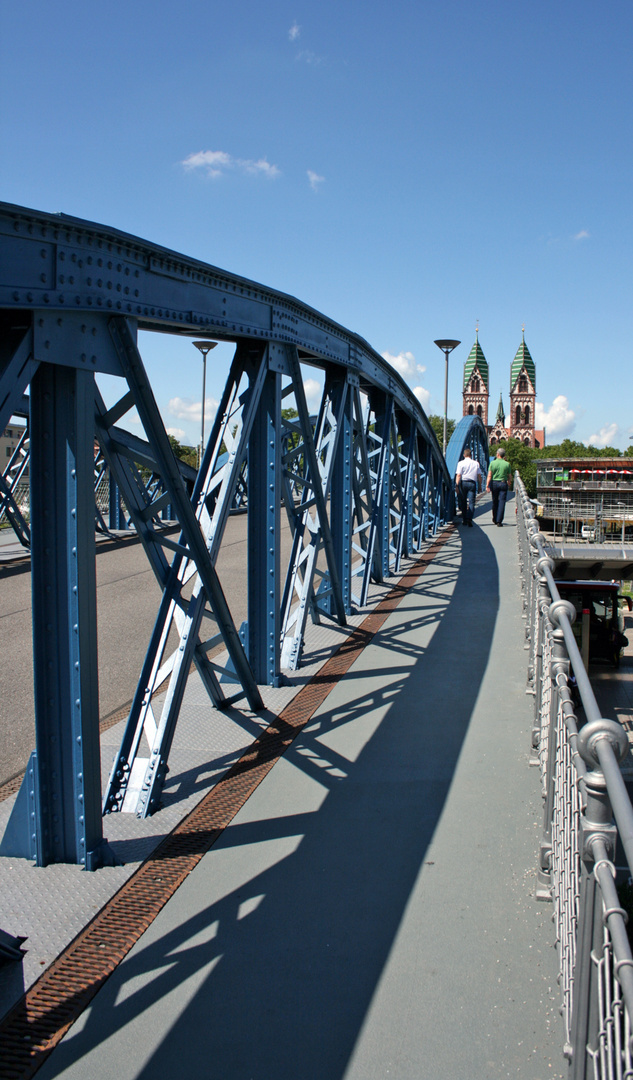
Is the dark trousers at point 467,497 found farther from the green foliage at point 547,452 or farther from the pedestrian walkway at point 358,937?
the green foliage at point 547,452

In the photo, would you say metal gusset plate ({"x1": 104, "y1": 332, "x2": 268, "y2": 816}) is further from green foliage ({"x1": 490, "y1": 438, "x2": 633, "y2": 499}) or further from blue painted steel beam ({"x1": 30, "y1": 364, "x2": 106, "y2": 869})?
green foliage ({"x1": 490, "y1": 438, "x2": 633, "y2": 499})

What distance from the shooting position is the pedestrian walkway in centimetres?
249

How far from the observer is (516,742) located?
16.4 ft

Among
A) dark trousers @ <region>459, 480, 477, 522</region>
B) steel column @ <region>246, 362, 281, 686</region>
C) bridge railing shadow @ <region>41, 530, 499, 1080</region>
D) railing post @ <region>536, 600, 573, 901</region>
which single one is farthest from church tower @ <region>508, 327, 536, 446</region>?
railing post @ <region>536, 600, 573, 901</region>

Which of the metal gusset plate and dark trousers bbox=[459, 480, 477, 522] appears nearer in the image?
the metal gusset plate

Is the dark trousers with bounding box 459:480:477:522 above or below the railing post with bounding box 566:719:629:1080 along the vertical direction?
above

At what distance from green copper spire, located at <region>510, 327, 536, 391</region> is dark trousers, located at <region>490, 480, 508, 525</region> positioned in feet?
453

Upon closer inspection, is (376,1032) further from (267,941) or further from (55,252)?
(55,252)

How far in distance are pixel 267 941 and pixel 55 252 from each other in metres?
2.81

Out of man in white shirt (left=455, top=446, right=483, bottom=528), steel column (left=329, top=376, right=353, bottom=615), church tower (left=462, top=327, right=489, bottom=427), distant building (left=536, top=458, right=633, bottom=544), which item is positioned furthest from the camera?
church tower (left=462, top=327, right=489, bottom=427)

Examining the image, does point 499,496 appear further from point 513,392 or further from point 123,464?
point 513,392

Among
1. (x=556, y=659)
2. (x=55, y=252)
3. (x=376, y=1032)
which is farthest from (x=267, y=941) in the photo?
(x=55, y=252)

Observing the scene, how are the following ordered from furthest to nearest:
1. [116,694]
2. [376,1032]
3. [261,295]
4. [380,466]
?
[380,466] < [116,694] < [261,295] < [376,1032]

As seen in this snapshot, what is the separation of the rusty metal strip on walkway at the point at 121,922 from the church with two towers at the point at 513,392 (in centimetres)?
14662
